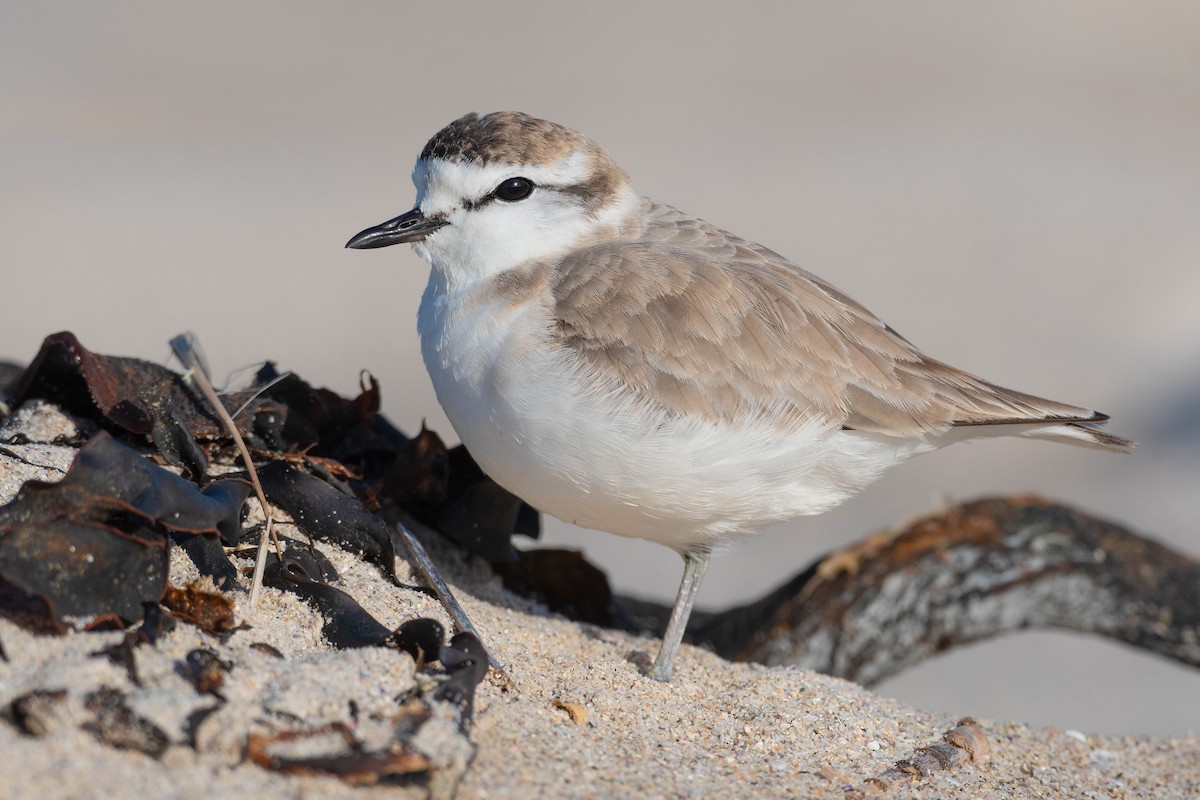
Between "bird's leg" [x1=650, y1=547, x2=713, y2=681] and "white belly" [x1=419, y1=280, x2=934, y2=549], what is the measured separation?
0.29 m

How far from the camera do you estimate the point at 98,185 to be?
1470 cm

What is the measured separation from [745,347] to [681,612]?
1064 millimetres

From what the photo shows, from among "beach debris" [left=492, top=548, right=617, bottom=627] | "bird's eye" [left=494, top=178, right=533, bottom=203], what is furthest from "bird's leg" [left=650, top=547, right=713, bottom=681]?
"bird's eye" [left=494, top=178, right=533, bottom=203]

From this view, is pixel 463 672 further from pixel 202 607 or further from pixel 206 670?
pixel 202 607

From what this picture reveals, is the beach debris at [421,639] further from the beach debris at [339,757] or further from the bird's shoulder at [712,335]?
the bird's shoulder at [712,335]

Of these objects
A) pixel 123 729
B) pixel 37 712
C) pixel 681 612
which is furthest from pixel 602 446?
pixel 37 712

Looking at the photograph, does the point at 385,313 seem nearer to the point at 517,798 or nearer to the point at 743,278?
the point at 743,278

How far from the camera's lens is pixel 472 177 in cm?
449

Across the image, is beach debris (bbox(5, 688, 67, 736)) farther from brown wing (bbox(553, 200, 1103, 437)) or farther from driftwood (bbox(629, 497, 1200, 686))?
driftwood (bbox(629, 497, 1200, 686))

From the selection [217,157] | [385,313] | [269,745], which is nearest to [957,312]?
[385,313]

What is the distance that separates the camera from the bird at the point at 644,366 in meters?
3.98

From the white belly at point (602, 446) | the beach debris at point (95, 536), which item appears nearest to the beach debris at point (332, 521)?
the white belly at point (602, 446)

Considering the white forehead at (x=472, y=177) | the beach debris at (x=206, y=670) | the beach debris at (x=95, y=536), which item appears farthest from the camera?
the white forehead at (x=472, y=177)

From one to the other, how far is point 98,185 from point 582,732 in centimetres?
1362
